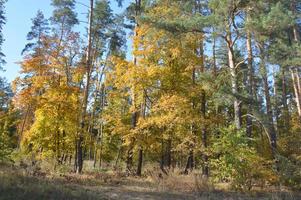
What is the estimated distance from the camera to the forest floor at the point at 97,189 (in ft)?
28.2

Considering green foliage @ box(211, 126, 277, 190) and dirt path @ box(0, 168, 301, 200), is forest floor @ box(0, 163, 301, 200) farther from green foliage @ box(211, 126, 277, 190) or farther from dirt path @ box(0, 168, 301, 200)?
green foliage @ box(211, 126, 277, 190)

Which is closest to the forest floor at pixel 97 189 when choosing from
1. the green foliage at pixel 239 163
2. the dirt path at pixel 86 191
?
the dirt path at pixel 86 191

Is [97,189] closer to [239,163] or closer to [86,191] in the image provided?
[86,191]

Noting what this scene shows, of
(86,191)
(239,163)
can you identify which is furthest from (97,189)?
(239,163)

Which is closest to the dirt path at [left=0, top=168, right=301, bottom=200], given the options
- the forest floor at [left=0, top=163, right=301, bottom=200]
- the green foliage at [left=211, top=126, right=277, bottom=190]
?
the forest floor at [left=0, top=163, right=301, bottom=200]

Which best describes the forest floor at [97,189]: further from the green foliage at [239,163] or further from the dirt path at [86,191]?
the green foliage at [239,163]

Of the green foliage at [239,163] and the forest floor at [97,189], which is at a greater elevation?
the green foliage at [239,163]

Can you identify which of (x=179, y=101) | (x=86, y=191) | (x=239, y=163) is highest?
(x=179, y=101)

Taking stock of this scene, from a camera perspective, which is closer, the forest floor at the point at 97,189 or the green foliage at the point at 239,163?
the forest floor at the point at 97,189

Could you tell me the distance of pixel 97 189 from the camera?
36.2 ft

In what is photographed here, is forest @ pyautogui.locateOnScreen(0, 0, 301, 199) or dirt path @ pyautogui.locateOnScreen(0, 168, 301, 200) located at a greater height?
forest @ pyautogui.locateOnScreen(0, 0, 301, 199)

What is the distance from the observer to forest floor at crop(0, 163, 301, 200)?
8609mm

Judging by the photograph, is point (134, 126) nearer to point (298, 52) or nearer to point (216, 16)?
point (216, 16)

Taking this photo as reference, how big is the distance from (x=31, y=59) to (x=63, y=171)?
6673mm
